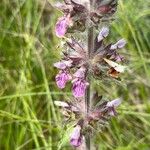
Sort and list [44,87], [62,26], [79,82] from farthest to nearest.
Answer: [44,87]
[79,82]
[62,26]

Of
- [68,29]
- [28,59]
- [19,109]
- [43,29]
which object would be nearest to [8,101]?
[19,109]

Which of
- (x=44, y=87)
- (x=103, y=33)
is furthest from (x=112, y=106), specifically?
(x=44, y=87)

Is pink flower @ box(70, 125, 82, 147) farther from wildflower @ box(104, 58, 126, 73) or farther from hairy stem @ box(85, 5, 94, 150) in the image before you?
wildflower @ box(104, 58, 126, 73)

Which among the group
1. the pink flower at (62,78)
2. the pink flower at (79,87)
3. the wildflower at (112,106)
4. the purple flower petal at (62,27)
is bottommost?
the wildflower at (112,106)

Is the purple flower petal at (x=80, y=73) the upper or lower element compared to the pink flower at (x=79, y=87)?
upper

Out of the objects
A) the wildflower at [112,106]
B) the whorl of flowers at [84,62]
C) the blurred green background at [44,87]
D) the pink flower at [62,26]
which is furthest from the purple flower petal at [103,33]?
the blurred green background at [44,87]

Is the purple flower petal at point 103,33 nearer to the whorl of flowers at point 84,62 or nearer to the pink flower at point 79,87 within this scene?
the whorl of flowers at point 84,62

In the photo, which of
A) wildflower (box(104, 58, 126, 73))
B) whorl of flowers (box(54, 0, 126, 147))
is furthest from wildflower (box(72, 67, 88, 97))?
wildflower (box(104, 58, 126, 73))

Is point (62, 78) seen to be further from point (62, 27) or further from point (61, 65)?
point (62, 27)
